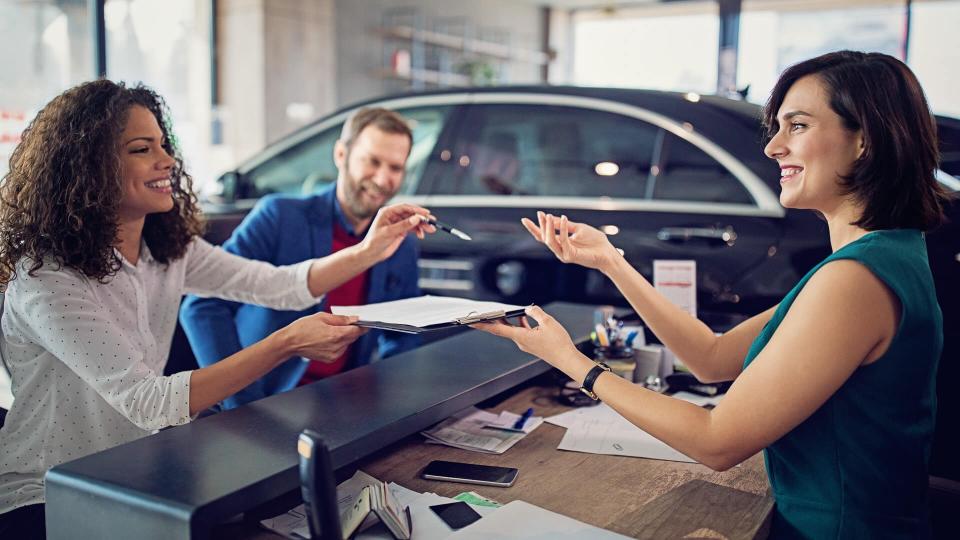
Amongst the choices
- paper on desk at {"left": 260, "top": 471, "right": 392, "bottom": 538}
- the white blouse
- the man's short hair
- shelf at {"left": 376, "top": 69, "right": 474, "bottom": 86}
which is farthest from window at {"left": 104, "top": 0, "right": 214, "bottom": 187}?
paper on desk at {"left": 260, "top": 471, "right": 392, "bottom": 538}

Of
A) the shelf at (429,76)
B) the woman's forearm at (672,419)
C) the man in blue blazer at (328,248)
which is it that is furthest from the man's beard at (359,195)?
the shelf at (429,76)

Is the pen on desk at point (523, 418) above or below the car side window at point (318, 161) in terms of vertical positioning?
below

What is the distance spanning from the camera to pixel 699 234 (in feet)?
9.08

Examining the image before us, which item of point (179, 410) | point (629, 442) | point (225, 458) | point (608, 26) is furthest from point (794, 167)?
point (608, 26)

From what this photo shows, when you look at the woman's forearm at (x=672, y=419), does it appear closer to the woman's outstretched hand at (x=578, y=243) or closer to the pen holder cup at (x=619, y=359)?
the woman's outstretched hand at (x=578, y=243)

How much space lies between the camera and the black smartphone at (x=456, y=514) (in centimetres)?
123

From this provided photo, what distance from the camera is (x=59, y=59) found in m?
5.93

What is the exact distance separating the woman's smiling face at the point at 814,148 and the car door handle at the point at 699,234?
4.50ft

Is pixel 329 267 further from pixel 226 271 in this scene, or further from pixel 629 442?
pixel 629 442

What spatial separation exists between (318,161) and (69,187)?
7.48ft

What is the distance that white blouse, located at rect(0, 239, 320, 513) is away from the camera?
142cm

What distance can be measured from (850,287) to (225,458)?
91cm

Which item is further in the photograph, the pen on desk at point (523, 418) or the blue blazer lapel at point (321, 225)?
the blue blazer lapel at point (321, 225)

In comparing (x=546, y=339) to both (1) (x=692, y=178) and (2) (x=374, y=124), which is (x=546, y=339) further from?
(1) (x=692, y=178)
